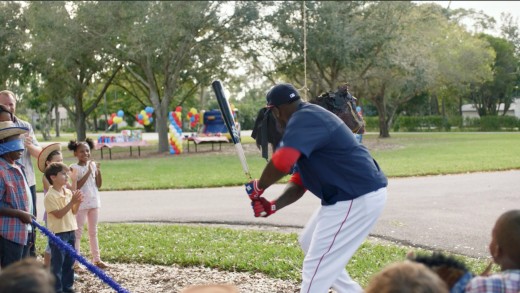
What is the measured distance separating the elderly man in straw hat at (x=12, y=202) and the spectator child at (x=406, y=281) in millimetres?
3305

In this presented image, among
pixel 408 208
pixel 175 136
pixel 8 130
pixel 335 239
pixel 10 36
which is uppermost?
pixel 10 36

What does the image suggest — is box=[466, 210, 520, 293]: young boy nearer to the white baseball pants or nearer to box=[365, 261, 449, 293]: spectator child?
box=[365, 261, 449, 293]: spectator child

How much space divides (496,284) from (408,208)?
27.9 ft

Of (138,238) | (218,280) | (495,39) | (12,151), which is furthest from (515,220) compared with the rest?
(495,39)

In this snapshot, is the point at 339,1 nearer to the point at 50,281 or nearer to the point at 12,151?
the point at 12,151

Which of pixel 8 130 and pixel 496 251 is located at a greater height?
pixel 8 130

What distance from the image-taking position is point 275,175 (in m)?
4.30

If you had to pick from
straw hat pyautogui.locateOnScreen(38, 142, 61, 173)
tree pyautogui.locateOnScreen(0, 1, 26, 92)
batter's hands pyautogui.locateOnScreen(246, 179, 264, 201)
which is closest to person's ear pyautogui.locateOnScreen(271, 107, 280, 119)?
batter's hands pyautogui.locateOnScreen(246, 179, 264, 201)

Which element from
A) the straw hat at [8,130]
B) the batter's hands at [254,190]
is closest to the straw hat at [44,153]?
the straw hat at [8,130]

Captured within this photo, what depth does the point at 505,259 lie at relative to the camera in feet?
9.34

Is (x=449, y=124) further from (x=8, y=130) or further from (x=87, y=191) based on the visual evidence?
(x=8, y=130)

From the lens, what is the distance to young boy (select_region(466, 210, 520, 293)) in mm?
2727

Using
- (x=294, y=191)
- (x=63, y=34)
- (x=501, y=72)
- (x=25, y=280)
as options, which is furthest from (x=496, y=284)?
(x=501, y=72)

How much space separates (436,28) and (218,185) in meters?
30.9
